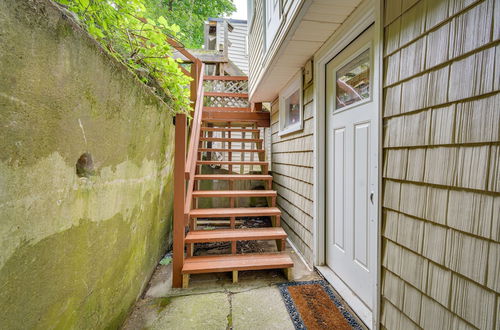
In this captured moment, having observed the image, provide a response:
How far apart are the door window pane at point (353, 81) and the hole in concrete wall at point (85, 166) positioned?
6.06 feet

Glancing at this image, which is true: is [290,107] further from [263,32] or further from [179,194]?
[179,194]

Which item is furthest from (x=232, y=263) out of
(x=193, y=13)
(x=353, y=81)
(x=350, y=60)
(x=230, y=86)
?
(x=193, y=13)

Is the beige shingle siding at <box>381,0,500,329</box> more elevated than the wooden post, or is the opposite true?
the wooden post

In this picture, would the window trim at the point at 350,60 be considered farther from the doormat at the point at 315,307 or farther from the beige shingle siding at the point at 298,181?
the doormat at the point at 315,307

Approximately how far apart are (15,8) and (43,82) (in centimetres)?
22

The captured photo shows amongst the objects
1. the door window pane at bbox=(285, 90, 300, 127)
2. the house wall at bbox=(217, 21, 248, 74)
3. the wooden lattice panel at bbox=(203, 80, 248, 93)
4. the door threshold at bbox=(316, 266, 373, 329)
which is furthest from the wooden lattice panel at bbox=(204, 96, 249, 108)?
the house wall at bbox=(217, 21, 248, 74)

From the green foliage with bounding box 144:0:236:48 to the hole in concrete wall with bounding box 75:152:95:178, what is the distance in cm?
807

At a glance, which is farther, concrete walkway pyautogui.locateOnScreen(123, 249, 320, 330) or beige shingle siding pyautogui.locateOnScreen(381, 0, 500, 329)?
concrete walkway pyautogui.locateOnScreen(123, 249, 320, 330)

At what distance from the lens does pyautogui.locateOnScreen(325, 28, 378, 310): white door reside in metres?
1.65

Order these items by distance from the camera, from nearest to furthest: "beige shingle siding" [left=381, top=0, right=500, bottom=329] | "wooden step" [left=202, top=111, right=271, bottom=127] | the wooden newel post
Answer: "beige shingle siding" [left=381, top=0, right=500, bottom=329], the wooden newel post, "wooden step" [left=202, top=111, right=271, bottom=127]

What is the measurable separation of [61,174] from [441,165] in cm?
162

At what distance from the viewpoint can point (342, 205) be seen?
6.80 feet

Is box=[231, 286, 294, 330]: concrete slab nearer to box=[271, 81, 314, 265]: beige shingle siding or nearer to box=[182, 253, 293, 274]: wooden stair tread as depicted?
box=[182, 253, 293, 274]: wooden stair tread

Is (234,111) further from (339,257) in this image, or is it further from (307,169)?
(339,257)
